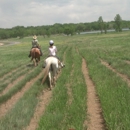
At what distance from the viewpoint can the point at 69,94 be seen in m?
9.86

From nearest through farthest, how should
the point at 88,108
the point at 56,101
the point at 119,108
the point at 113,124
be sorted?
1. the point at 113,124
2. the point at 119,108
3. the point at 88,108
4. the point at 56,101

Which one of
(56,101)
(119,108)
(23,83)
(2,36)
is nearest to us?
(119,108)

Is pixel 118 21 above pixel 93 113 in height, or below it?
below

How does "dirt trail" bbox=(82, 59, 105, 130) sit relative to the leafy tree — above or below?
above

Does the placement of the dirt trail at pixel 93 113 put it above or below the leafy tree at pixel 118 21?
above

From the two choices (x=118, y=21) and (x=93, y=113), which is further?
(x=118, y=21)

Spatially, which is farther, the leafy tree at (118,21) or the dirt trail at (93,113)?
the leafy tree at (118,21)

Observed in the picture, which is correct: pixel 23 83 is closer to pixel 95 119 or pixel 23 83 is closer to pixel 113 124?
pixel 95 119

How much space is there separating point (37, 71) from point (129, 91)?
894 centimetres

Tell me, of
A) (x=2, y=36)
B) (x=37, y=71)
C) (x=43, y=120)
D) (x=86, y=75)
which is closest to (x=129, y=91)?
(x=43, y=120)

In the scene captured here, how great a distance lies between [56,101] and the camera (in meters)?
8.72

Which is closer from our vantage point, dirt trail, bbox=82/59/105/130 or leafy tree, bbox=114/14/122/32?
dirt trail, bbox=82/59/105/130

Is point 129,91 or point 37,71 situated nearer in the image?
point 129,91

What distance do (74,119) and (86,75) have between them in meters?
7.59
